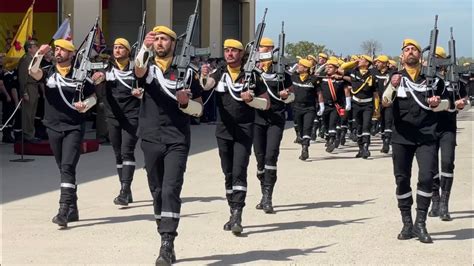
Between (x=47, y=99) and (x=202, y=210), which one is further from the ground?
(x=47, y=99)

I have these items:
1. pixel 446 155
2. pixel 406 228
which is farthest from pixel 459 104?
pixel 406 228

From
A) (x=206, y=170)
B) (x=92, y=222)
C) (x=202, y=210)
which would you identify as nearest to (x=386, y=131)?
(x=206, y=170)

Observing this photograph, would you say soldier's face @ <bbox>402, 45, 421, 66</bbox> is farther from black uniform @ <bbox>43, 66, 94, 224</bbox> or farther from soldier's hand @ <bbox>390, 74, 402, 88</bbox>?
black uniform @ <bbox>43, 66, 94, 224</bbox>

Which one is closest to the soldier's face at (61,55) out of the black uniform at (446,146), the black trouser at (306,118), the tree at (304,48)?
the black uniform at (446,146)

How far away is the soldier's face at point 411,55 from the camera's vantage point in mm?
8547

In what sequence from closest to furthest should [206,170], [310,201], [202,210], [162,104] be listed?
[162,104] → [202,210] → [310,201] → [206,170]

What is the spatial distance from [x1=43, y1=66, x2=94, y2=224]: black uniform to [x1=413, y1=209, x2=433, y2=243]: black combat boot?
3601 mm

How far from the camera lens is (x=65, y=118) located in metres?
9.11

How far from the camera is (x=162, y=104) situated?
7.23 metres

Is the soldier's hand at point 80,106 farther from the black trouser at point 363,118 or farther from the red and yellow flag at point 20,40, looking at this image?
the black trouser at point 363,118

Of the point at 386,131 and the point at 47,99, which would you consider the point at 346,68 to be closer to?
the point at 386,131

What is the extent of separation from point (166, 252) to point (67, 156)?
2431mm

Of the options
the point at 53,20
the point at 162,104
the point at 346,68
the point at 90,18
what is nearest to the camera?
the point at 162,104

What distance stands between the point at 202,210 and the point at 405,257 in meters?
3.17
